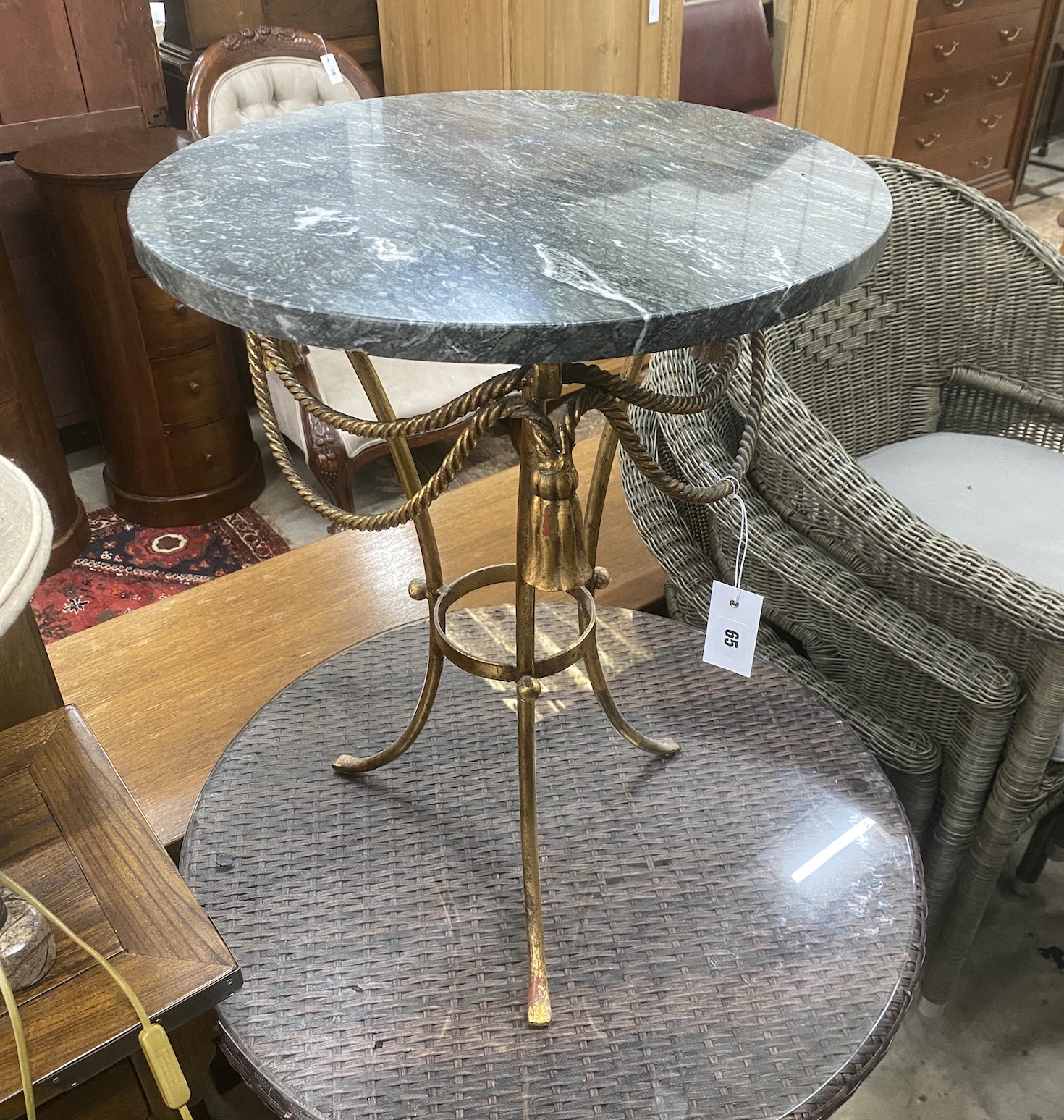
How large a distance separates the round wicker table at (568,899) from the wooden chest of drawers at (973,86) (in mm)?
3017

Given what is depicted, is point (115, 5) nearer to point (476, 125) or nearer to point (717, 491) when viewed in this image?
point (476, 125)

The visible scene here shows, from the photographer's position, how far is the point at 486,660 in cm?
97

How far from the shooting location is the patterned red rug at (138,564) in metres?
2.06

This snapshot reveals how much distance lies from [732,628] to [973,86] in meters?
3.48

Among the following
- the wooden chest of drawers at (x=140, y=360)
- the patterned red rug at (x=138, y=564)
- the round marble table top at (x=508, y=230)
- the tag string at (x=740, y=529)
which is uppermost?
the round marble table top at (x=508, y=230)

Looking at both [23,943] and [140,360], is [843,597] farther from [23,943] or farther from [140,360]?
[140,360]

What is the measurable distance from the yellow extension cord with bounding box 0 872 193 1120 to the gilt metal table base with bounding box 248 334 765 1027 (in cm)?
28

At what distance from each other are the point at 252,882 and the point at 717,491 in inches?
21.5

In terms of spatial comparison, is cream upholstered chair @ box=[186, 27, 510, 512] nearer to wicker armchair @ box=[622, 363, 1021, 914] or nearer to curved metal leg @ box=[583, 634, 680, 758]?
wicker armchair @ box=[622, 363, 1021, 914]

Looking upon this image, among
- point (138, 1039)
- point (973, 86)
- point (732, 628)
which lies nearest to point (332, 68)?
point (732, 628)

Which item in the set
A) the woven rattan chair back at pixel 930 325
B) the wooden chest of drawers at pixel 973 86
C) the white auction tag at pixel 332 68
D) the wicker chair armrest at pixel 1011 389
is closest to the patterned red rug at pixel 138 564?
the white auction tag at pixel 332 68

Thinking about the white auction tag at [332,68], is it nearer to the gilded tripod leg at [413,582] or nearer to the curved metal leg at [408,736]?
the gilded tripod leg at [413,582]

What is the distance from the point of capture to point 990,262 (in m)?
1.49

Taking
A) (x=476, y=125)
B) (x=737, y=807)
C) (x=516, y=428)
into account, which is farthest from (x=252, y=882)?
(x=516, y=428)
